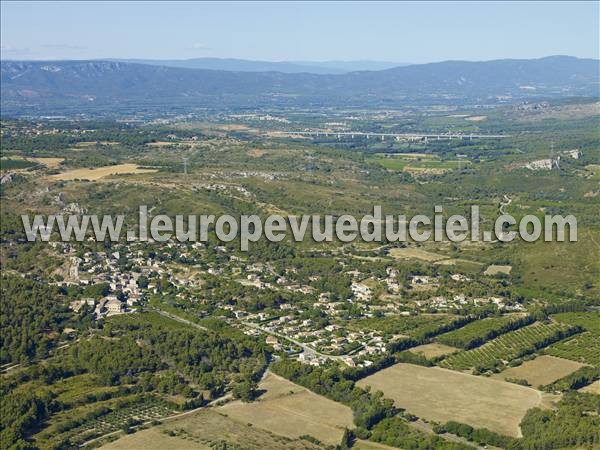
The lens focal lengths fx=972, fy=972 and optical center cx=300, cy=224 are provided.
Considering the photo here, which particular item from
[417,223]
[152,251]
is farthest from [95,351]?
[417,223]

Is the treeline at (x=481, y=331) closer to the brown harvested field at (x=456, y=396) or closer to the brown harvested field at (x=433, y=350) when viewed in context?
the brown harvested field at (x=433, y=350)

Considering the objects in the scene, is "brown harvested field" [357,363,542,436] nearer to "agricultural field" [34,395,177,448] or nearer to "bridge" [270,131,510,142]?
"agricultural field" [34,395,177,448]

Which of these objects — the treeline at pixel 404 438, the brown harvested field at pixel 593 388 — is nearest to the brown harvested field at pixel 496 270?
the brown harvested field at pixel 593 388

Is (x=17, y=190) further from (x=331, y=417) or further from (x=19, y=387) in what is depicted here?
(x=331, y=417)

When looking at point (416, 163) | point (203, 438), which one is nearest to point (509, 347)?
point (203, 438)

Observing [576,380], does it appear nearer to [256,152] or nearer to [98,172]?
[98,172]

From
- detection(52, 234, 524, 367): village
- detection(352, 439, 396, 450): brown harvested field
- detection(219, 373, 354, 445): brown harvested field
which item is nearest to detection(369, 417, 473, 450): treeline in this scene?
detection(352, 439, 396, 450): brown harvested field
